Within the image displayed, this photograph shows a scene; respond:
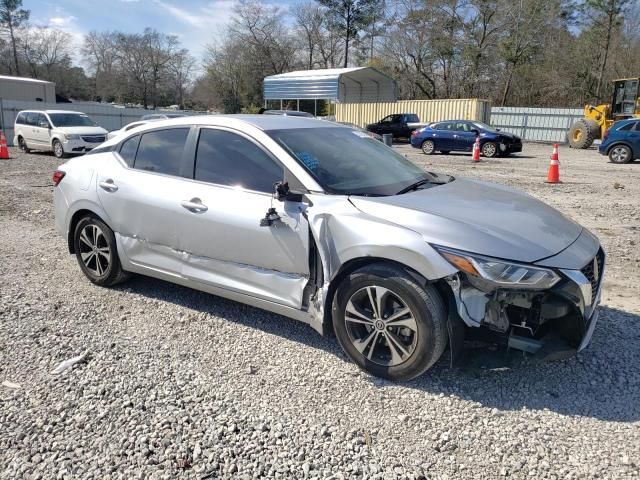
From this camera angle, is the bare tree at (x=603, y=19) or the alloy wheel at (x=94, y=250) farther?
the bare tree at (x=603, y=19)

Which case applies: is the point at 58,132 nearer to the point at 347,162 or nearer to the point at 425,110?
the point at 347,162

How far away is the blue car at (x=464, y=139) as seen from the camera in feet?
→ 64.4

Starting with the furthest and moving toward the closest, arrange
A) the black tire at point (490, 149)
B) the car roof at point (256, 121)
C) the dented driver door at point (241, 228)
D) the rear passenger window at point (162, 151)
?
the black tire at point (490, 149)
the rear passenger window at point (162, 151)
the car roof at point (256, 121)
the dented driver door at point (241, 228)

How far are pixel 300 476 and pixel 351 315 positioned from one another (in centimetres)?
108

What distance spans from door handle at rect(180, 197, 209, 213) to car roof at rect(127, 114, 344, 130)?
25.7 inches

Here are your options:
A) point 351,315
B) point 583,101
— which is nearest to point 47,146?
point 351,315

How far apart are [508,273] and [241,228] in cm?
179

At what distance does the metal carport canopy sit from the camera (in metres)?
32.2

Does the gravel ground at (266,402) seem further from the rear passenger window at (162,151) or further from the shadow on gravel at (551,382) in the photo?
the rear passenger window at (162,151)

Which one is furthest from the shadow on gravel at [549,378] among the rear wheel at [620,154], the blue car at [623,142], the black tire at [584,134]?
the black tire at [584,134]

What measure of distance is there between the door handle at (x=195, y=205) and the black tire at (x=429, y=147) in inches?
734

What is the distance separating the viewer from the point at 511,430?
2.73 metres

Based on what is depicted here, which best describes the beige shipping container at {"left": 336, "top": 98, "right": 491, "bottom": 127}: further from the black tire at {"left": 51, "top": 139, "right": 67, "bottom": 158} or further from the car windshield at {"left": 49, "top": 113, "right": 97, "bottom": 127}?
the black tire at {"left": 51, "top": 139, "right": 67, "bottom": 158}

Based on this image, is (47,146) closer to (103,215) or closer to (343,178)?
(103,215)
